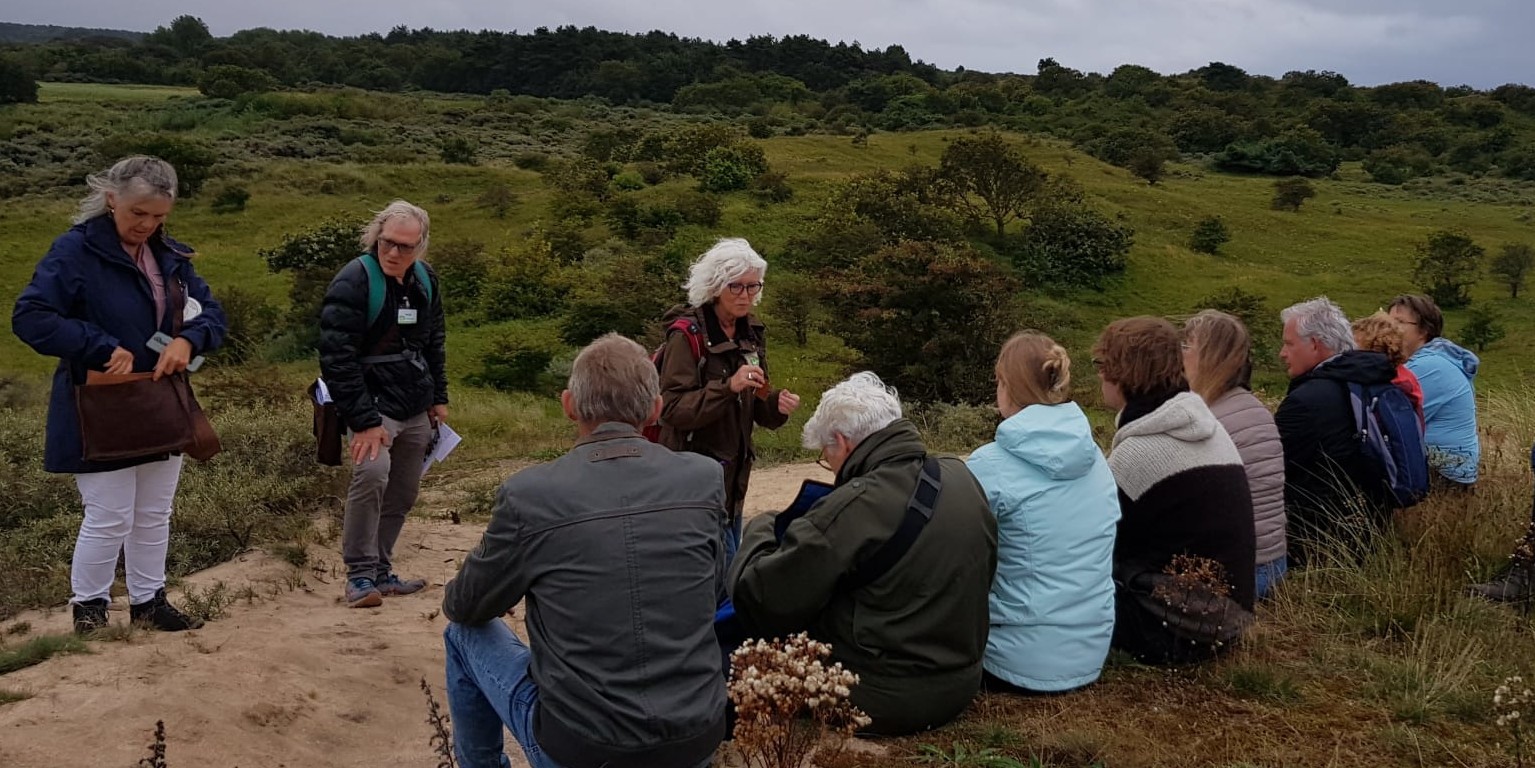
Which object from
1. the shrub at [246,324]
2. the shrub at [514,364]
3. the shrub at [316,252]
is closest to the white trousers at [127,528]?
the shrub at [514,364]

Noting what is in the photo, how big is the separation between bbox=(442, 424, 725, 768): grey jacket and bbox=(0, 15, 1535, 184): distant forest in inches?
1533

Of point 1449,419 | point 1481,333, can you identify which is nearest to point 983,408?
point 1449,419

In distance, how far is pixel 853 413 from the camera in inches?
122

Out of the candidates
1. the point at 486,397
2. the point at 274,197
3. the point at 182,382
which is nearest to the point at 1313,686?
the point at 182,382

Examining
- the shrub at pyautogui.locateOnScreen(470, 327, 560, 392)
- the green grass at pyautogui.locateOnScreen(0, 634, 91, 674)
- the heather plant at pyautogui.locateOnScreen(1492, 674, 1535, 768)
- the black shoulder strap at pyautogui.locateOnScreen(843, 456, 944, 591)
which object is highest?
the black shoulder strap at pyautogui.locateOnScreen(843, 456, 944, 591)

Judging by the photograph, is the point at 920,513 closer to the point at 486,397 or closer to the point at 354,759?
the point at 354,759

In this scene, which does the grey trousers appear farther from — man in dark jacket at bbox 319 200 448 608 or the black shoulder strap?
the black shoulder strap

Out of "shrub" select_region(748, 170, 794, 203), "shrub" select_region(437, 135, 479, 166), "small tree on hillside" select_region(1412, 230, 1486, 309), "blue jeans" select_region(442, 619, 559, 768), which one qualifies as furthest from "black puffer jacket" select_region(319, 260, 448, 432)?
"shrub" select_region(437, 135, 479, 166)

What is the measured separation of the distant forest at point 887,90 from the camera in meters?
47.4

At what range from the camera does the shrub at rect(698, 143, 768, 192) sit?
27.0m

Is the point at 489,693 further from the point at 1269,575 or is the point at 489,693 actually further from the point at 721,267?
the point at 1269,575

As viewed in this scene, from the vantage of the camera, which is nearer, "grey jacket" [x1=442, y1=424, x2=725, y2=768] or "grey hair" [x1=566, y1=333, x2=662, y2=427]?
"grey jacket" [x1=442, y1=424, x2=725, y2=768]

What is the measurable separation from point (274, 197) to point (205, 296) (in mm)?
25298

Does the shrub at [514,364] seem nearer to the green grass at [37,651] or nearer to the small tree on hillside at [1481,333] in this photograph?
the green grass at [37,651]
